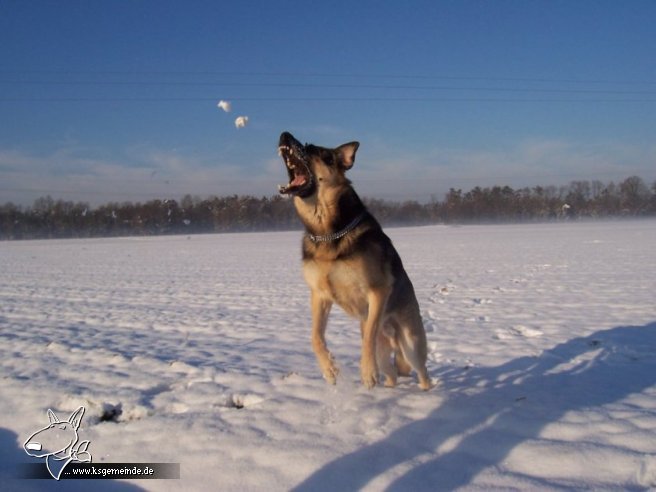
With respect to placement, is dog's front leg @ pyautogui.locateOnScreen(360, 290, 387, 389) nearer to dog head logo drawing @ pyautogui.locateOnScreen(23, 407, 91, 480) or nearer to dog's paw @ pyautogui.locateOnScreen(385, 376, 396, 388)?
dog's paw @ pyautogui.locateOnScreen(385, 376, 396, 388)

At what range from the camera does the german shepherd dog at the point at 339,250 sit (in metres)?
4.19

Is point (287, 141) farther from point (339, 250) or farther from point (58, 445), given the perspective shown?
point (58, 445)

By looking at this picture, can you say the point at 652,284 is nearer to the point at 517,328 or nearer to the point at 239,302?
the point at 517,328

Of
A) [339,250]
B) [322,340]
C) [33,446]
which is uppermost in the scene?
[339,250]

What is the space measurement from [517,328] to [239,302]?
713 centimetres

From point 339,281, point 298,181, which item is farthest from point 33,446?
point 298,181

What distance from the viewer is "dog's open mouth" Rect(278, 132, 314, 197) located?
13.9 ft

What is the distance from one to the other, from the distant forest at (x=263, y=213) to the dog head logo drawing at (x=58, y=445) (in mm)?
81743

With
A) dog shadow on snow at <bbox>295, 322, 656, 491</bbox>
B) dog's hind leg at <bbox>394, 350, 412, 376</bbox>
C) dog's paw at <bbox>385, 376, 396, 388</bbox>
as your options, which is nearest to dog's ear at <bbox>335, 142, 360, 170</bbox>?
dog's hind leg at <bbox>394, 350, 412, 376</bbox>

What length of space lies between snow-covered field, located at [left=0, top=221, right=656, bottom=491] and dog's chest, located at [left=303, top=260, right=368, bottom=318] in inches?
39.8

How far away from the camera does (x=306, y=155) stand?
4.32 meters

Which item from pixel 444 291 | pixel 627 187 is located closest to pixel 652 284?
pixel 444 291

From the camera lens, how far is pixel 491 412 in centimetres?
405

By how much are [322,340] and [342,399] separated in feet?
2.03
